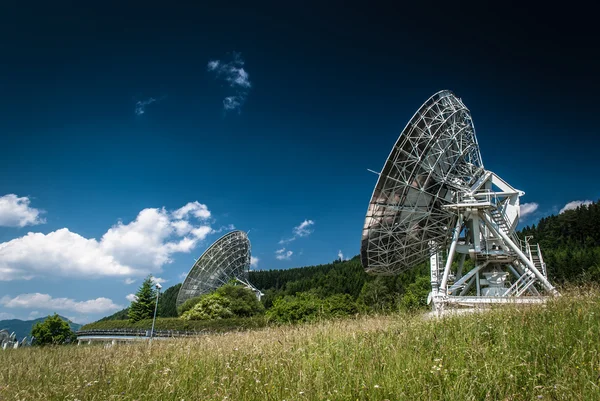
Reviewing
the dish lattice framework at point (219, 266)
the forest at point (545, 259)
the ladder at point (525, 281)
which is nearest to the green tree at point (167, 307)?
the forest at point (545, 259)

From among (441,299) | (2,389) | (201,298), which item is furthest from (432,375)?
(201,298)

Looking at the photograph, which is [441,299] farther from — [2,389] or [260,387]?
[2,389]

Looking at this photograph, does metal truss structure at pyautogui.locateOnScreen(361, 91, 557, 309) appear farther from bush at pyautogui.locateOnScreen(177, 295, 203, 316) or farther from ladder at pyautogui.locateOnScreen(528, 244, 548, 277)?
bush at pyautogui.locateOnScreen(177, 295, 203, 316)

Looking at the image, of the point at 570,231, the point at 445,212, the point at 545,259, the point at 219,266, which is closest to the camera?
the point at 445,212

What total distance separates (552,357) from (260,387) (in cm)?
341

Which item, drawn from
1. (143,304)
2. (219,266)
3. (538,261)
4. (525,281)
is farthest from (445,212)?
(143,304)

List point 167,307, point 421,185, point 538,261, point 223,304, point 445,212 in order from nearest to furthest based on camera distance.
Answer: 1. point 421,185
2. point 445,212
3. point 538,261
4. point 223,304
5. point 167,307

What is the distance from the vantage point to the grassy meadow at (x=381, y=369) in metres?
3.75

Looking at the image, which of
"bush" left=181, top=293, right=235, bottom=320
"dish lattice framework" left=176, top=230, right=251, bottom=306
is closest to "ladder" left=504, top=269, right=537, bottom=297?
"bush" left=181, top=293, right=235, bottom=320

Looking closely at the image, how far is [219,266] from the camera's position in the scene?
2089 inches

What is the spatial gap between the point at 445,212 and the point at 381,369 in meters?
19.4

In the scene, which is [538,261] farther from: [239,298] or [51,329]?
[51,329]

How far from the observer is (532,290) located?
2086cm

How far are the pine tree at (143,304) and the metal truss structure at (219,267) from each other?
22.2 metres
